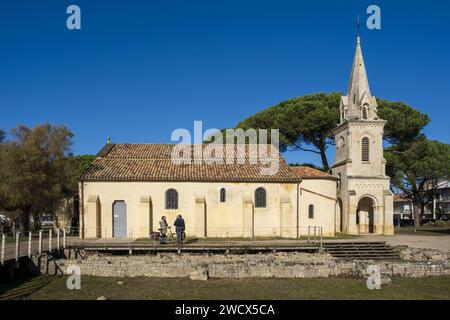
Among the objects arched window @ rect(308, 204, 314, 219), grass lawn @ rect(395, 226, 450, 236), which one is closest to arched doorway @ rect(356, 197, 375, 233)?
grass lawn @ rect(395, 226, 450, 236)

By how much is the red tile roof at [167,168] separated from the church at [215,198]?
0.08 metres

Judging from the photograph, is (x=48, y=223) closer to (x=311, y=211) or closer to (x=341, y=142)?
(x=311, y=211)

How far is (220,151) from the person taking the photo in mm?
39281

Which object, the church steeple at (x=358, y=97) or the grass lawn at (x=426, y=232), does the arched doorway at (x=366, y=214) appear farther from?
the church steeple at (x=358, y=97)

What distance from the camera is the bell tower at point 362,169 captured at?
38.0 meters

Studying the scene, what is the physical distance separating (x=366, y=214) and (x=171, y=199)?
18467 mm

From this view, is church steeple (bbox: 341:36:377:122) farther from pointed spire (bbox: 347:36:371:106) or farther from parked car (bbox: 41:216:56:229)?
parked car (bbox: 41:216:56:229)

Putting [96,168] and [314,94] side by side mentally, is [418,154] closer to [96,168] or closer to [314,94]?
[314,94]

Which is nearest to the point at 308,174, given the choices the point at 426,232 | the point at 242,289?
→ the point at 426,232

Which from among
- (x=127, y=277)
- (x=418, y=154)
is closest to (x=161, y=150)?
(x=127, y=277)

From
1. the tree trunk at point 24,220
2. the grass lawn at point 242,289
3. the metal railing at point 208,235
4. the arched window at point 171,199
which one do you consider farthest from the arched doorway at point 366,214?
the tree trunk at point 24,220

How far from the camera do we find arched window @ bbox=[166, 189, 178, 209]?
3394cm

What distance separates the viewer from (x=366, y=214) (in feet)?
132
